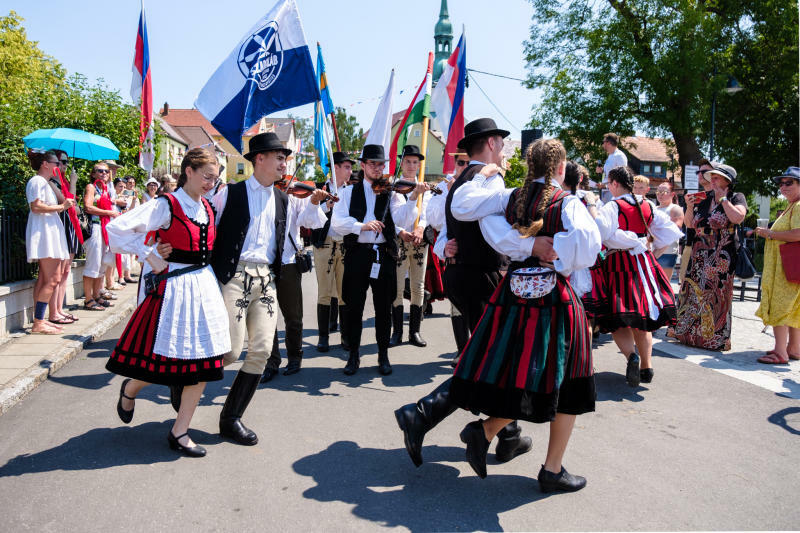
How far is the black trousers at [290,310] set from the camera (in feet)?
18.5

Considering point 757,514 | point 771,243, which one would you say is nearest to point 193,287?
point 757,514

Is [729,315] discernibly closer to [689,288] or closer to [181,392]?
[689,288]

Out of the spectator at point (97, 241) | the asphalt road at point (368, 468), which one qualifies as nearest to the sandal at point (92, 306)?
the spectator at point (97, 241)

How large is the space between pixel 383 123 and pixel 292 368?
8.67 ft

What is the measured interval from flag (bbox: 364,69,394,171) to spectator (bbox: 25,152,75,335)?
360 cm

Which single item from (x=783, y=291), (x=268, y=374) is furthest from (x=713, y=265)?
(x=268, y=374)

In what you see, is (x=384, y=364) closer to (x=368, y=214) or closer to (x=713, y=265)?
(x=368, y=214)

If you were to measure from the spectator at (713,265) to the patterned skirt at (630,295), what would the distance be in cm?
149

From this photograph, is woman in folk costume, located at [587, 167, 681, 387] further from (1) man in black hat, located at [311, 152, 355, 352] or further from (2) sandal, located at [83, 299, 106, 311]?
(2) sandal, located at [83, 299, 106, 311]

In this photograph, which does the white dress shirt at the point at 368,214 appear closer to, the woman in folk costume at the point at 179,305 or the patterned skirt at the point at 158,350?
the woman in folk costume at the point at 179,305

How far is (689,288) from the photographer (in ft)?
22.9

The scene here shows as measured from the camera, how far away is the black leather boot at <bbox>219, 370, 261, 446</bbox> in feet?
13.0

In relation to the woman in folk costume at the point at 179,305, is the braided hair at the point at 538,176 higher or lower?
higher

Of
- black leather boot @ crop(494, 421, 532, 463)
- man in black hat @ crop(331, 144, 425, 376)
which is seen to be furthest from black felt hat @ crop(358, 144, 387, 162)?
black leather boot @ crop(494, 421, 532, 463)
